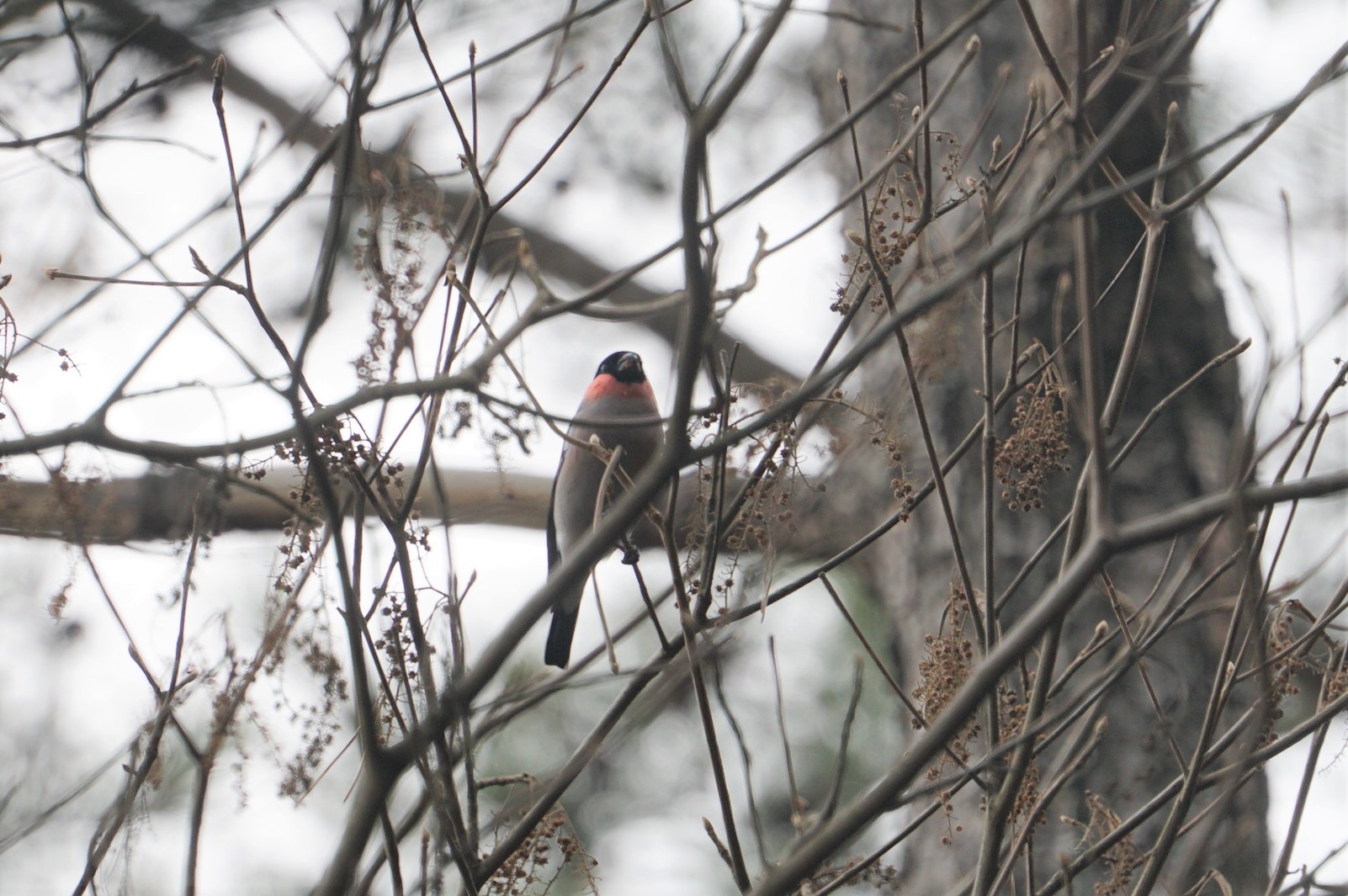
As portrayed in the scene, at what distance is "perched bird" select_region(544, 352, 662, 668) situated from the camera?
354 cm

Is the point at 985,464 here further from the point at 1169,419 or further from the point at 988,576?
the point at 1169,419

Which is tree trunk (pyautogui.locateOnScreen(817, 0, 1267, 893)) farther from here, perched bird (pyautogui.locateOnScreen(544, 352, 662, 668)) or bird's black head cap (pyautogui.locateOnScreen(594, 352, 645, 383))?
bird's black head cap (pyautogui.locateOnScreen(594, 352, 645, 383))

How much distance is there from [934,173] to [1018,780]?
290 centimetres

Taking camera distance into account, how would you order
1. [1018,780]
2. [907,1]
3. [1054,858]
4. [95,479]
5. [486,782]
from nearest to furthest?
[1018,780]
[486,782]
[95,479]
[1054,858]
[907,1]

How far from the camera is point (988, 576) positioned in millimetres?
1636

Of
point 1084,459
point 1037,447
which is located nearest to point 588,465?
point 1084,459

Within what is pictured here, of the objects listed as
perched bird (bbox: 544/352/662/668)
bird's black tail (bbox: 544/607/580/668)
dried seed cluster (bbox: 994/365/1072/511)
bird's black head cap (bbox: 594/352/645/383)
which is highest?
bird's black head cap (bbox: 594/352/645/383)

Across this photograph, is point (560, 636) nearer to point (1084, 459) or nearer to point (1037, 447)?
point (1084, 459)

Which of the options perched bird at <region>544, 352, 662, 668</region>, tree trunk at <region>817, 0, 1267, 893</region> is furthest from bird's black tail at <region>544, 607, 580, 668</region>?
tree trunk at <region>817, 0, 1267, 893</region>

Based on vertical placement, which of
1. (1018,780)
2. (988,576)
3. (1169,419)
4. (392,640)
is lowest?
(1018,780)

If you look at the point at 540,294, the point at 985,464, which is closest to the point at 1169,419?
the point at 985,464

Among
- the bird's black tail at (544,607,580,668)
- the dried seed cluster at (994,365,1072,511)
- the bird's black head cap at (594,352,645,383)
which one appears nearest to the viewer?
the dried seed cluster at (994,365,1072,511)

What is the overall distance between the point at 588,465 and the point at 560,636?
654 millimetres

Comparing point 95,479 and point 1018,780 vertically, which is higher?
point 95,479
